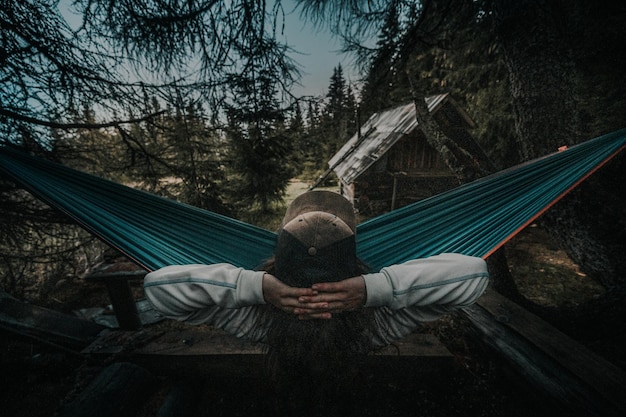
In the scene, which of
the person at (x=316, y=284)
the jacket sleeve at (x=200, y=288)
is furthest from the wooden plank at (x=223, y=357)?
the jacket sleeve at (x=200, y=288)

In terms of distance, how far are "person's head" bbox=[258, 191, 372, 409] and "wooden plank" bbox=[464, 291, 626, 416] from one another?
1096 millimetres

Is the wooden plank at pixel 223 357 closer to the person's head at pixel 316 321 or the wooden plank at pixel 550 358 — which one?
the wooden plank at pixel 550 358

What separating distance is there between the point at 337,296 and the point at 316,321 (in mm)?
209

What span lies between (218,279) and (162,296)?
0.18m

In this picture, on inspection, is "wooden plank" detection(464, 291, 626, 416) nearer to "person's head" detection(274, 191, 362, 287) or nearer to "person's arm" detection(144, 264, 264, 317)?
"person's head" detection(274, 191, 362, 287)

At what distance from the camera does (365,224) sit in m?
1.58

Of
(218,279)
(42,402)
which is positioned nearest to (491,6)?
(218,279)

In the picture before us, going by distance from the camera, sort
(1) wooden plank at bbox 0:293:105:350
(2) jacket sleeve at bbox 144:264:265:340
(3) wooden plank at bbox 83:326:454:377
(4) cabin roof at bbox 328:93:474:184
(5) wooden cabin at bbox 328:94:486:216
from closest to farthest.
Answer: (2) jacket sleeve at bbox 144:264:265:340
(3) wooden plank at bbox 83:326:454:377
(1) wooden plank at bbox 0:293:105:350
(4) cabin roof at bbox 328:93:474:184
(5) wooden cabin at bbox 328:94:486:216

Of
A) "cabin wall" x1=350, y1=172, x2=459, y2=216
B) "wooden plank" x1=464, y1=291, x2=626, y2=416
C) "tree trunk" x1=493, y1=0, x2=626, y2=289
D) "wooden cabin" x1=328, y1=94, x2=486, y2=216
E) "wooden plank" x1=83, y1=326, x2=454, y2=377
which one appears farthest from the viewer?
"cabin wall" x1=350, y1=172, x2=459, y2=216

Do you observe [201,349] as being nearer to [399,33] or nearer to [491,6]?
[399,33]

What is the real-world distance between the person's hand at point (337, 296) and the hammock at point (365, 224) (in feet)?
1.95

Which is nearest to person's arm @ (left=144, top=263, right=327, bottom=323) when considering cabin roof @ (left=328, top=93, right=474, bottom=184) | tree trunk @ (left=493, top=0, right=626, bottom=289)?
tree trunk @ (left=493, top=0, right=626, bottom=289)

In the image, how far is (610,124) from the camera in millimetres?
1954

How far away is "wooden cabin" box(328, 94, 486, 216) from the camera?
18.2 ft
